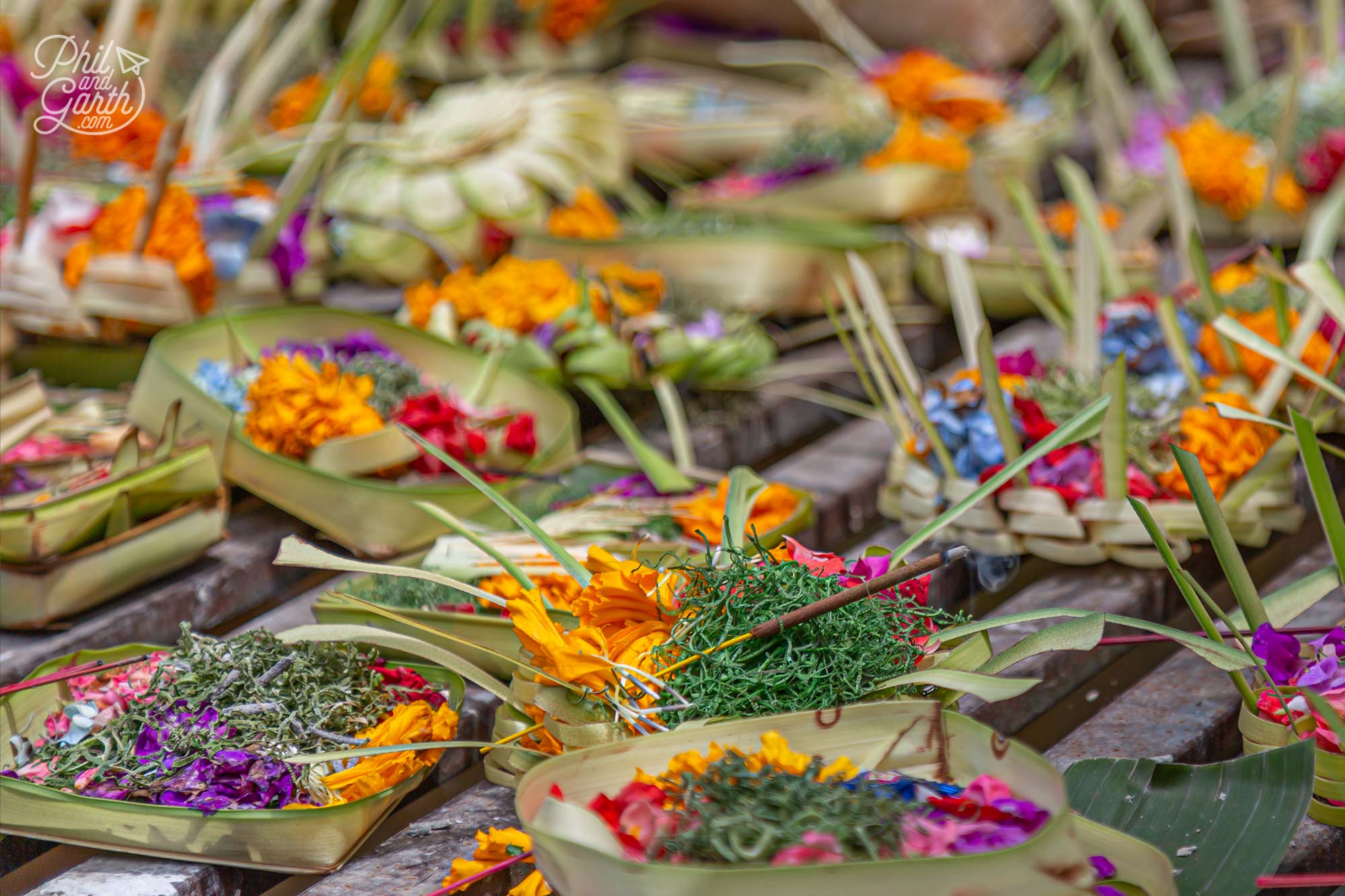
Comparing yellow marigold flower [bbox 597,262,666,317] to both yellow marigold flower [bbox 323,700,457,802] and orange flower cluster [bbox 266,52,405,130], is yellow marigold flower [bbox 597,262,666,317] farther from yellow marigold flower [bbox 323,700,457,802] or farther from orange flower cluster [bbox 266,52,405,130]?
orange flower cluster [bbox 266,52,405,130]

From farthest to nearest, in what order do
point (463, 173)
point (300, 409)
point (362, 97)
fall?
1. point (362, 97)
2. point (463, 173)
3. point (300, 409)

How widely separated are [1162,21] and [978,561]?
2.66 metres

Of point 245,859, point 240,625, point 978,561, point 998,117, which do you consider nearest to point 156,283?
point 240,625

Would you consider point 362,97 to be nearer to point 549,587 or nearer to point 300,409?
point 300,409

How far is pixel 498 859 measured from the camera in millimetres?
998

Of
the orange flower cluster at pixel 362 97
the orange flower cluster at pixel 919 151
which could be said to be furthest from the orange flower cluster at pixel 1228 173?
the orange flower cluster at pixel 362 97

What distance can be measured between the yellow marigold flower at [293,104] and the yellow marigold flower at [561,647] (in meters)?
1.89

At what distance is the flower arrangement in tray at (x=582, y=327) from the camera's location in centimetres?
183

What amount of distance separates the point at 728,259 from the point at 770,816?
1.41 metres

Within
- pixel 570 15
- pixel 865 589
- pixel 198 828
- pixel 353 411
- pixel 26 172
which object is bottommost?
pixel 198 828

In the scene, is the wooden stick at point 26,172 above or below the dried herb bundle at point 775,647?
above

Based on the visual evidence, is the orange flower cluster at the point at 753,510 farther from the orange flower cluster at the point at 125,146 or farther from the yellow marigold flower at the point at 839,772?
the orange flower cluster at the point at 125,146

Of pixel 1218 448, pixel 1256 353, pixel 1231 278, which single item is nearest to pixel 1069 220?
pixel 1231 278

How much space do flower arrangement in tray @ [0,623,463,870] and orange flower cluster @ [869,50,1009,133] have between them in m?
2.02
